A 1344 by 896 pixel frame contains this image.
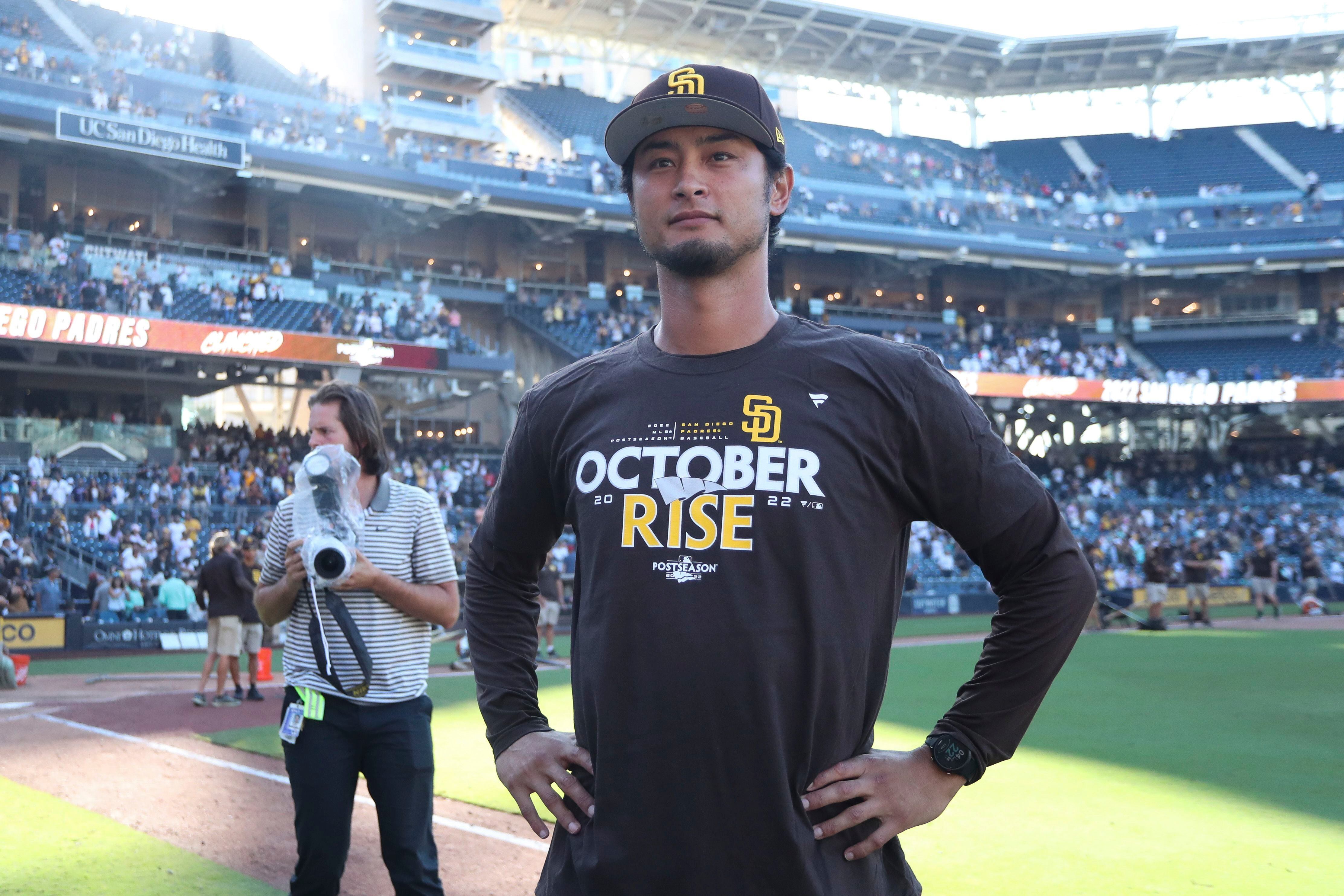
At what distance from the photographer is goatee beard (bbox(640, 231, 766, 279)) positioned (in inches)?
90.1

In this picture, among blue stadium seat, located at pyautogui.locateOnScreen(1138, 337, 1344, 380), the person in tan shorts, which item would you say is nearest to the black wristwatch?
the person in tan shorts

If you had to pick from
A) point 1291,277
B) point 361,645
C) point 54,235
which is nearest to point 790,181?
point 361,645

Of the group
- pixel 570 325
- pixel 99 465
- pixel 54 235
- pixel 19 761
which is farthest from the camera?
pixel 570 325

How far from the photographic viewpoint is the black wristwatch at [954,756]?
214 centimetres

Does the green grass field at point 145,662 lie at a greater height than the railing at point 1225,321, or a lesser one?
lesser

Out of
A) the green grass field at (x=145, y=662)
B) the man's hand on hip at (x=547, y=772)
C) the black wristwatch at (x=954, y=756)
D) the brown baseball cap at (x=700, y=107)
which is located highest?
the brown baseball cap at (x=700, y=107)

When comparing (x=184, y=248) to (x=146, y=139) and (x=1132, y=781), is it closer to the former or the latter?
(x=146, y=139)

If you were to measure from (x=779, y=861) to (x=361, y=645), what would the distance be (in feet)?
7.96

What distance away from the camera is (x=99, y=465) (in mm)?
26406

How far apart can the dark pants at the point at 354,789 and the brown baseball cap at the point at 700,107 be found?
2.55 m

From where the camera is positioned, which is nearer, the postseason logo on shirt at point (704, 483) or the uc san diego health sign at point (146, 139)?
the postseason logo on shirt at point (704, 483)

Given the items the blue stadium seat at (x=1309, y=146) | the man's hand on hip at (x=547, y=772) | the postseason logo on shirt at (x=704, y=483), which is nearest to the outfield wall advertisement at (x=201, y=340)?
the man's hand on hip at (x=547, y=772)

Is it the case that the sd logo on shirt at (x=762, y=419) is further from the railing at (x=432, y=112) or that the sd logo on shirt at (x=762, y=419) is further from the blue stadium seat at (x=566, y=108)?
the railing at (x=432, y=112)

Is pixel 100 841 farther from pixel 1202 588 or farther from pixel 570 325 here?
pixel 570 325
